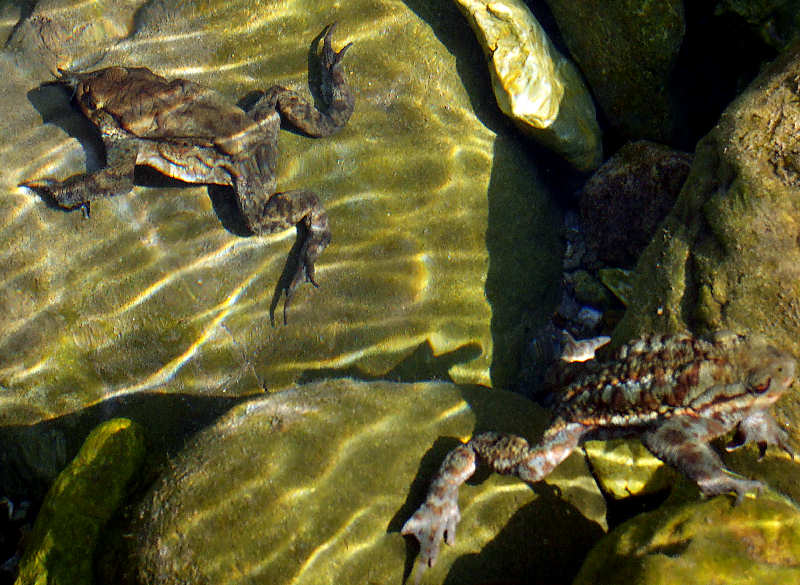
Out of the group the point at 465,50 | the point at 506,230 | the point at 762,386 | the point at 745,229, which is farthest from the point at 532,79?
the point at 762,386

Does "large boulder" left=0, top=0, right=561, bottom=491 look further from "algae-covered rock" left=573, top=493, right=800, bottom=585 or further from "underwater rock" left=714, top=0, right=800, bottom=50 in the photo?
"algae-covered rock" left=573, top=493, right=800, bottom=585

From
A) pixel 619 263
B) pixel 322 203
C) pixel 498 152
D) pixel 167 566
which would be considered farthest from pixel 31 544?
pixel 619 263

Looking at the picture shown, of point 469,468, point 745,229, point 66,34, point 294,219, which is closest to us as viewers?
point 745,229

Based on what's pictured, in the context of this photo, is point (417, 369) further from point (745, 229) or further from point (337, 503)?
point (745, 229)

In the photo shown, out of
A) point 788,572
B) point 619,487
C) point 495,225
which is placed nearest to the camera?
point 788,572

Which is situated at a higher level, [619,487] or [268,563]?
[268,563]

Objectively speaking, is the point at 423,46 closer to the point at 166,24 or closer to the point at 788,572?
the point at 166,24

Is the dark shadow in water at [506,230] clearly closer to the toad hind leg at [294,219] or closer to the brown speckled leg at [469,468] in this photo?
the brown speckled leg at [469,468]
